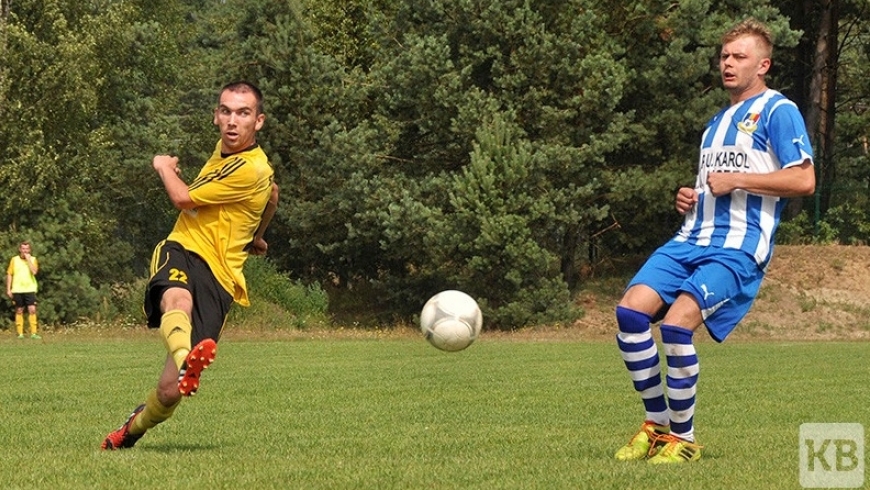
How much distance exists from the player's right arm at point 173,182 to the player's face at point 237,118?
17.7 inches

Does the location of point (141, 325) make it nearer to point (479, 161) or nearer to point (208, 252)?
point (479, 161)

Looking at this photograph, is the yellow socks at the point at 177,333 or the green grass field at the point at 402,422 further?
the yellow socks at the point at 177,333

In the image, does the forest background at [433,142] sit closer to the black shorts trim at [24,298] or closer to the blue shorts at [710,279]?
the black shorts trim at [24,298]

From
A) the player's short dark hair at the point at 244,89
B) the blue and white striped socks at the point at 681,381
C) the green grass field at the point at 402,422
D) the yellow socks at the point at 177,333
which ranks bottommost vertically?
the green grass field at the point at 402,422

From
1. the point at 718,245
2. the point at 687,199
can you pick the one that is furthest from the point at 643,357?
the point at 687,199

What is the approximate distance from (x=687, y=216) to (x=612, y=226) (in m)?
28.8

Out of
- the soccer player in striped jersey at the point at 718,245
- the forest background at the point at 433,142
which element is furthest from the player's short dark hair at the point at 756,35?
the forest background at the point at 433,142

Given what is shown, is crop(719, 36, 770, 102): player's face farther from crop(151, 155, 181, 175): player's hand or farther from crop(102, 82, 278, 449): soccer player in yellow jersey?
crop(151, 155, 181, 175): player's hand

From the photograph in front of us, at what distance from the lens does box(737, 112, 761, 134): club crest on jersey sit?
686 cm

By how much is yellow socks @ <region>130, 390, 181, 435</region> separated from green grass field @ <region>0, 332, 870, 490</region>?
20 cm

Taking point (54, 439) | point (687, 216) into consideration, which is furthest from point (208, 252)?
point (687, 216)

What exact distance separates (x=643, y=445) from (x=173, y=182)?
2.92 m

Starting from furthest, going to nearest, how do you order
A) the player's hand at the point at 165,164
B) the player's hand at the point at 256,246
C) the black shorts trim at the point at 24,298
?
the black shorts trim at the point at 24,298, the player's hand at the point at 256,246, the player's hand at the point at 165,164

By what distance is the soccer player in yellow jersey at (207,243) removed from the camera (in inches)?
275
